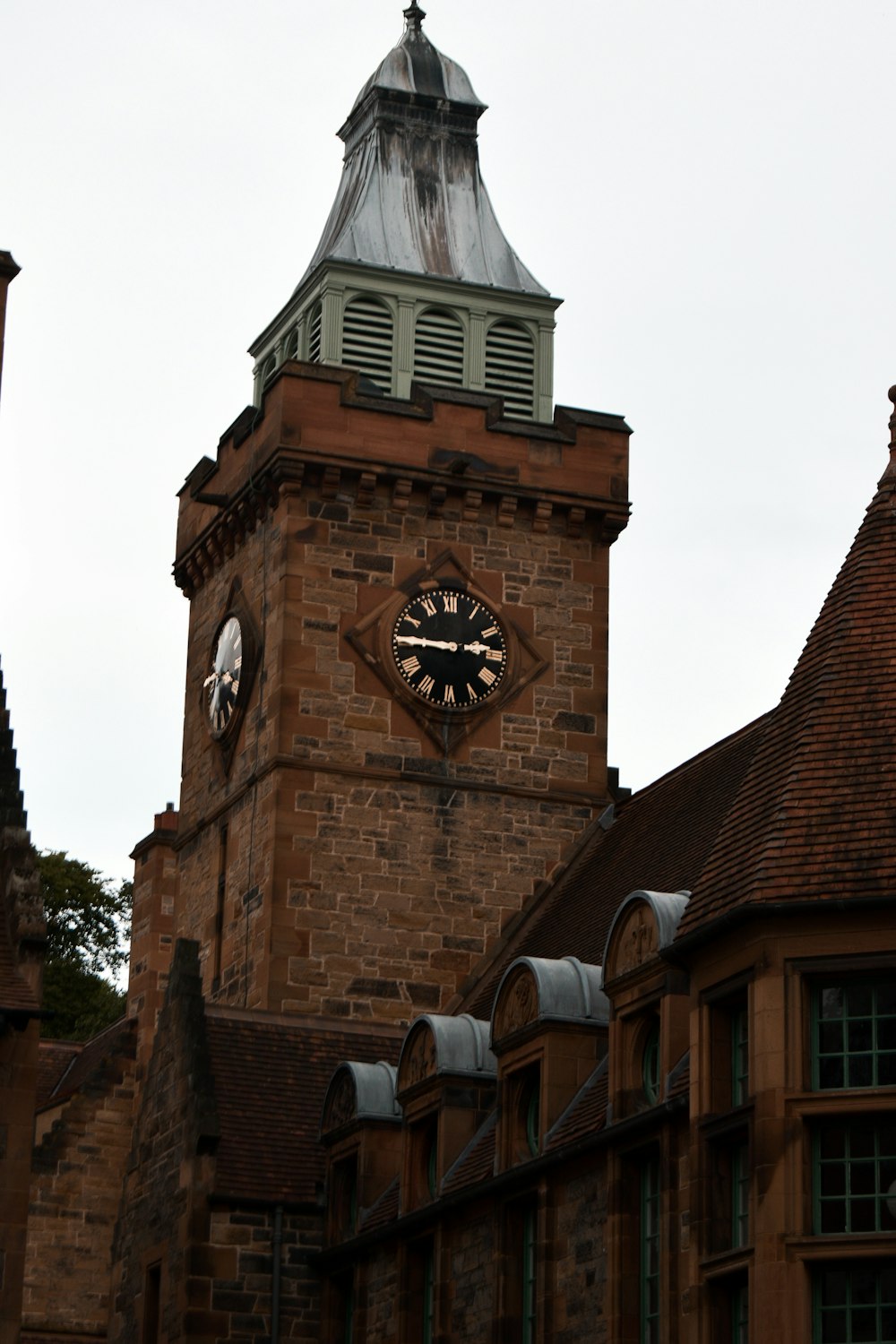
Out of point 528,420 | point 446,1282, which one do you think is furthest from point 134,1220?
point 528,420

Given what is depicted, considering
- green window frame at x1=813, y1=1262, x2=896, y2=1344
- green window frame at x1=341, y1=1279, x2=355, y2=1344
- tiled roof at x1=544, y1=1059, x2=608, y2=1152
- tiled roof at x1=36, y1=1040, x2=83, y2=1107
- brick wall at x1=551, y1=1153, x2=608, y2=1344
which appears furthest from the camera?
tiled roof at x1=36, y1=1040, x2=83, y2=1107

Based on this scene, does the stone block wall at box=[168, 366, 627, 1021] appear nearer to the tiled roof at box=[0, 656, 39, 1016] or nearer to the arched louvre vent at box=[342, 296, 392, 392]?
the arched louvre vent at box=[342, 296, 392, 392]

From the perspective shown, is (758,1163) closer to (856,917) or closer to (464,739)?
(856,917)

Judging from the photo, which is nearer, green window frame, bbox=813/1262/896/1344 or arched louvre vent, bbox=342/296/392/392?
green window frame, bbox=813/1262/896/1344

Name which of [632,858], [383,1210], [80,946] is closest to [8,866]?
[383,1210]

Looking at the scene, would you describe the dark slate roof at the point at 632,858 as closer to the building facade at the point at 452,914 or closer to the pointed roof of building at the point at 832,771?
the building facade at the point at 452,914

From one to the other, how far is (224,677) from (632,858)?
796cm

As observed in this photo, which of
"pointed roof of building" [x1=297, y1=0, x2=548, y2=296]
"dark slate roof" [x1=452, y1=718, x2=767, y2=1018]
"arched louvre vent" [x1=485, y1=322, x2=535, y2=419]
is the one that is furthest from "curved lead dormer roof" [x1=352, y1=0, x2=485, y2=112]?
"dark slate roof" [x1=452, y1=718, x2=767, y2=1018]

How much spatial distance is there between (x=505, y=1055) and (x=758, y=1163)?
25.6 feet

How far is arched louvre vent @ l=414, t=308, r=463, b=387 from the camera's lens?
47688mm

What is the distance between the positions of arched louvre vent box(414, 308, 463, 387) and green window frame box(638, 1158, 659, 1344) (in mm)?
18464

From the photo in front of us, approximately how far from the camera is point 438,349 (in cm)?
4794

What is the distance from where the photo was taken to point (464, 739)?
44.8 metres

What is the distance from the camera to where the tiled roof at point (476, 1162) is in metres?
35.5
